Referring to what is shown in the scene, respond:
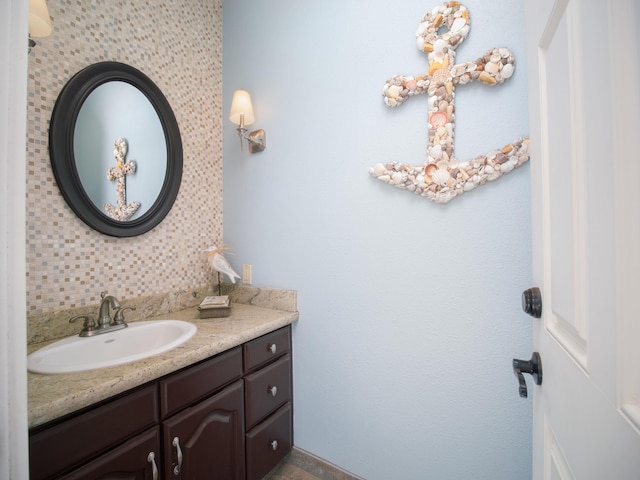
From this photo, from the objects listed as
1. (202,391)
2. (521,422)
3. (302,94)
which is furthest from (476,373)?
(302,94)

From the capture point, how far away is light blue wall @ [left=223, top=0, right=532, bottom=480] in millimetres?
950

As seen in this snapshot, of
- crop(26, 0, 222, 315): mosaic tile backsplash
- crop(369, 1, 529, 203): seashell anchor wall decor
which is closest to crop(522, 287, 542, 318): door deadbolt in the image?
crop(369, 1, 529, 203): seashell anchor wall decor

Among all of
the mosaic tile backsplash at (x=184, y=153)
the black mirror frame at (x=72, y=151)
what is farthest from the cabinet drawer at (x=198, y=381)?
the black mirror frame at (x=72, y=151)

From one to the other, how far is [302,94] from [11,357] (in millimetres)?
1460

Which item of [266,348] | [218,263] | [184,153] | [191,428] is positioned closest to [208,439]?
[191,428]

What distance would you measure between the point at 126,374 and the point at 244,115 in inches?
51.7

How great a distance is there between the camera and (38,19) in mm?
794

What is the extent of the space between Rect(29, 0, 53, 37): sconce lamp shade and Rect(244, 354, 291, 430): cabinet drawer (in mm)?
1446

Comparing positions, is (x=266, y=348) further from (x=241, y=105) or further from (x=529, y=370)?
→ (x=241, y=105)

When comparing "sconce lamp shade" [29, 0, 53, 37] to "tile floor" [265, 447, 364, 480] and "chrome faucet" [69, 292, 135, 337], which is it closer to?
"chrome faucet" [69, 292, 135, 337]

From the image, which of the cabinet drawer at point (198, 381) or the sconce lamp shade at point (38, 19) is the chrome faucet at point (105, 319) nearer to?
the cabinet drawer at point (198, 381)

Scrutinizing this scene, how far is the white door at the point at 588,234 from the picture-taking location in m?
0.27

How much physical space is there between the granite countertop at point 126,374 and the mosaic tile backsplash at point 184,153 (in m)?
0.31

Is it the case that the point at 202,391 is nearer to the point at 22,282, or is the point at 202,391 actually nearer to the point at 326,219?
the point at 22,282
